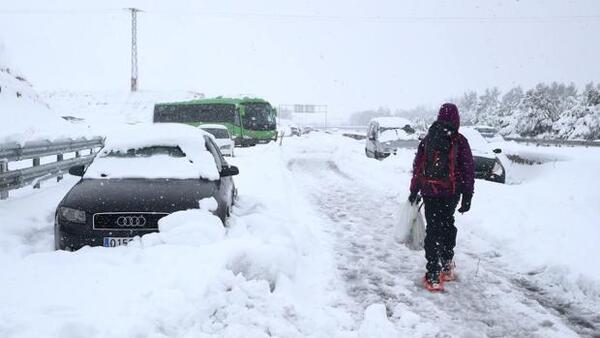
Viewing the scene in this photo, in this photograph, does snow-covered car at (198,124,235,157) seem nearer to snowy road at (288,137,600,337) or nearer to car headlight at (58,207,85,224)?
snowy road at (288,137,600,337)

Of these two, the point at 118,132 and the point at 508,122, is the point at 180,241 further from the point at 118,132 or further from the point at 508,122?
the point at 508,122

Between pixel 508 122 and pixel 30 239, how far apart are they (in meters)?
56.2

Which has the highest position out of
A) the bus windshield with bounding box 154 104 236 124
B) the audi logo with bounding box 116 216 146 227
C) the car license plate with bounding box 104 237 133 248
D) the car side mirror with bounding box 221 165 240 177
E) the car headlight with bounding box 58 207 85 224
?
the bus windshield with bounding box 154 104 236 124

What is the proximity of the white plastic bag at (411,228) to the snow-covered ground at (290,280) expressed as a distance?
351 millimetres

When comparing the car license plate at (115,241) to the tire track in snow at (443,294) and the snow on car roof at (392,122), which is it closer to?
the tire track in snow at (443,294)

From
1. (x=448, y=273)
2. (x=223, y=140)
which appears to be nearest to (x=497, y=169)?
(x=448, y=273)

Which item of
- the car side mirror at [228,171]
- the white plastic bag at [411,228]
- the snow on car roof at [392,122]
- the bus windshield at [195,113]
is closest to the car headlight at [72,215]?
the car side mirror at [228,171]

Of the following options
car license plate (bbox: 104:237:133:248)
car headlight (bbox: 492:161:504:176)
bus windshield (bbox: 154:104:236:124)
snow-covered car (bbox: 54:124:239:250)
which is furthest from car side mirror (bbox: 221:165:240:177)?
bus windshield (bbox: 154:104:236:124)

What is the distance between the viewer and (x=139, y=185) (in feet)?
19.0

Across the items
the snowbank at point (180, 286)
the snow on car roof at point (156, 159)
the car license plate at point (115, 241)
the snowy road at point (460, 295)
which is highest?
the snow on car roof at point (156, 159)

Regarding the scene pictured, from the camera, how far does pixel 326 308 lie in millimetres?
4625

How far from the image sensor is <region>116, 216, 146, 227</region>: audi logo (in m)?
5.22

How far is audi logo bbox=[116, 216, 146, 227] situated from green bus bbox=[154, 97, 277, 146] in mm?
28329

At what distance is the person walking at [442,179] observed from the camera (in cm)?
525
